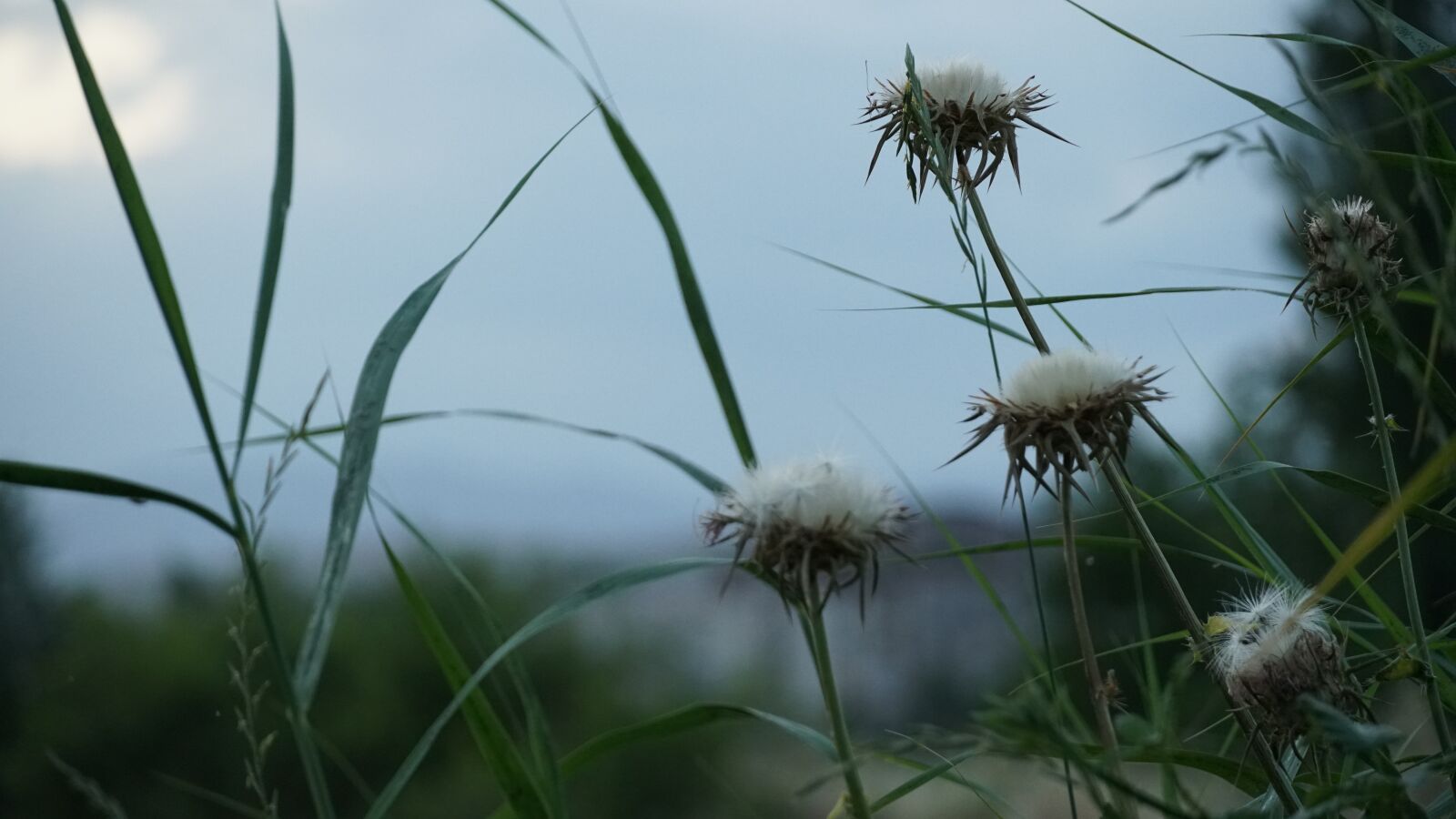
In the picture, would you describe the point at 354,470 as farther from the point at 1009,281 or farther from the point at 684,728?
the point at 1009,281

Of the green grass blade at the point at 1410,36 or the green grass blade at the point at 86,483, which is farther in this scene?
the green grass blade at the point at 1410,36

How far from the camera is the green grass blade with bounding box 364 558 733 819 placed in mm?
387

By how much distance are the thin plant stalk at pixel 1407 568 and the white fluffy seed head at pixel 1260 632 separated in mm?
36

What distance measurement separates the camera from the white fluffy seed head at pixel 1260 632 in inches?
18.2

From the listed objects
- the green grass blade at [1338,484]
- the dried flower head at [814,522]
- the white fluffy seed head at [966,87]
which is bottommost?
the green grass blade at [1338,484]

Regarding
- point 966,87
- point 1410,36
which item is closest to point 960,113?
point 966,87

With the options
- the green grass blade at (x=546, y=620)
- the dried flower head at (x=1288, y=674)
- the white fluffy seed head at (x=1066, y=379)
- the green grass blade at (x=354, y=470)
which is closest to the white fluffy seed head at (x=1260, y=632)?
the dried flower head at (x=1288, y=674)

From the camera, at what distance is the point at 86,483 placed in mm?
400

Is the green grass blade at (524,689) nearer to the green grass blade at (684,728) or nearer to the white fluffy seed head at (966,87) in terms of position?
the green grass blade at (684,728)

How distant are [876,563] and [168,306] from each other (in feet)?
0.93

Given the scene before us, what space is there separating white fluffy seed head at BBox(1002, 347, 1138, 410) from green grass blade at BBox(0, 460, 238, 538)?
0.32 meters

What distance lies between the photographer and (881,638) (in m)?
12.1

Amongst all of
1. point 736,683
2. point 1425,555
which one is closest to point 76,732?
point 736,683

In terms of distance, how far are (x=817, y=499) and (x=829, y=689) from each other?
0.23 ft
